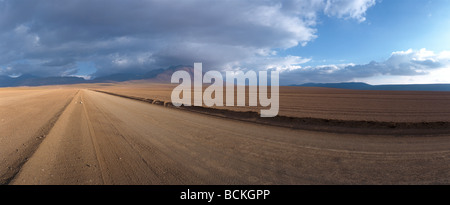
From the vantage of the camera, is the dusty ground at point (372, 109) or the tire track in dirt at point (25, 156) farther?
the dusty ground at point (372, 109)

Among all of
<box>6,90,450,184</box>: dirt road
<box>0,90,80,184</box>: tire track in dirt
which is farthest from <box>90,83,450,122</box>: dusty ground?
<box>0,90,80,184</box>: tire track in dirt

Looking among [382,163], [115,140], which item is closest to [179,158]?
[115,140]

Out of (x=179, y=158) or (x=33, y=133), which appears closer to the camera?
(x=179, y=158)

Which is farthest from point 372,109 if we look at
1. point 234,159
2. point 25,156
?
point 25,156

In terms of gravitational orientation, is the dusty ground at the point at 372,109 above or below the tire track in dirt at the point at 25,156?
above

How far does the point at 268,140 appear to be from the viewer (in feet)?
22.0

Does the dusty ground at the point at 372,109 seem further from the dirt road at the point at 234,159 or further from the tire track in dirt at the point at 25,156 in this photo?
the tire track in dirt at the point at 25,156

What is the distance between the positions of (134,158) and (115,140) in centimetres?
207

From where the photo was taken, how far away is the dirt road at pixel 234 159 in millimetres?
3947

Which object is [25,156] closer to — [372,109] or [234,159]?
[234,159]

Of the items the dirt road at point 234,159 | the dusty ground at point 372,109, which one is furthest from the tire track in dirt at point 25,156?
the dusty ground at point 372,109

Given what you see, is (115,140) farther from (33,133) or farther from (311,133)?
(311,133)

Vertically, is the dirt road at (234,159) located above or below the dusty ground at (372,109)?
below
